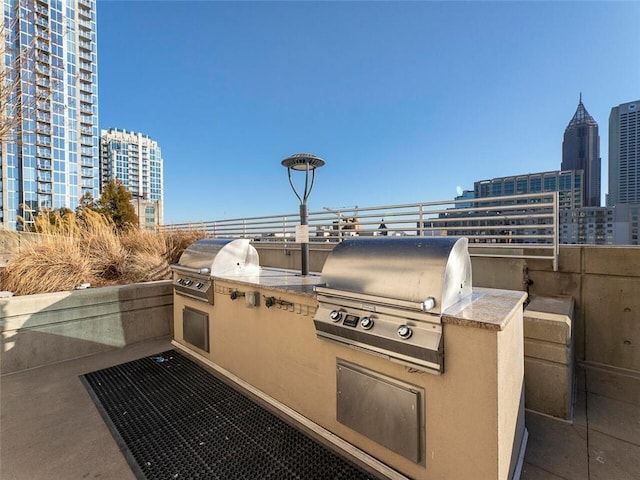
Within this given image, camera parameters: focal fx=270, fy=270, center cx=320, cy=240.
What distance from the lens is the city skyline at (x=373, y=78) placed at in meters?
5.82

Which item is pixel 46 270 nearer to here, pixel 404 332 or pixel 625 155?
pixel 404 332

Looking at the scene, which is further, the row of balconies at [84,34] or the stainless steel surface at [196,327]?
the row of balconies at [84,34]

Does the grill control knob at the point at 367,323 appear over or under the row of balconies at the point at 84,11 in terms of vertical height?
under

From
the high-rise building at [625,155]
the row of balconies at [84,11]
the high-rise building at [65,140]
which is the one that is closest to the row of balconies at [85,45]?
the high-rise building at [65,140]

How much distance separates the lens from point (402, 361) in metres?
1.45

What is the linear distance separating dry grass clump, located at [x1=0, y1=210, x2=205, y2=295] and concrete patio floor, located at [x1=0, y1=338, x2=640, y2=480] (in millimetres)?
1287

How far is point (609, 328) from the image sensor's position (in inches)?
118

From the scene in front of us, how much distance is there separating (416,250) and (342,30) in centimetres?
735

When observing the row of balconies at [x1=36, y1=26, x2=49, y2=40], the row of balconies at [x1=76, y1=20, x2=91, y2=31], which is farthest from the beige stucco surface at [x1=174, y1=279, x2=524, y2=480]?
the row of balconies at [x1=76, y1=20, x2=91, y2=31]

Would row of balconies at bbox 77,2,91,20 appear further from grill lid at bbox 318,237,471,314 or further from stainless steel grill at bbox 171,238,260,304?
grill lid at bbox 318,237,471,314

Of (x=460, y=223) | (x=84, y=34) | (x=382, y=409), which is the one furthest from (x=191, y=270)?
(x=84, y=34)

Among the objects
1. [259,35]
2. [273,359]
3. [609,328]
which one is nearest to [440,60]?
[259,35]

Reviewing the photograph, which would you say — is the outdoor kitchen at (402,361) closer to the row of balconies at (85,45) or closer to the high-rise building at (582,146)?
the high-rise building at (582,146)

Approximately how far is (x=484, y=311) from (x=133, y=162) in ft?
290
